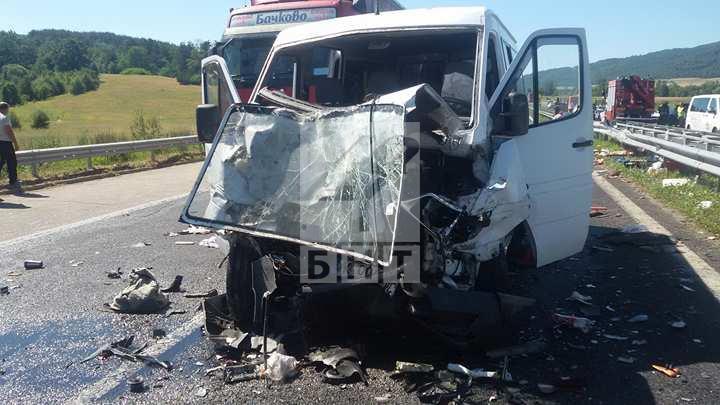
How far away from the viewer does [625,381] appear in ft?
12.7

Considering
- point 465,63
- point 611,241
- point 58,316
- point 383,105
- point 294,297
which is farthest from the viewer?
point 611,241

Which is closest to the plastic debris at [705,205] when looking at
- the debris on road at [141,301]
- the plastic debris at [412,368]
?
the plastic debris at [412,368]

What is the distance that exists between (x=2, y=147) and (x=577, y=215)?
1145 cm

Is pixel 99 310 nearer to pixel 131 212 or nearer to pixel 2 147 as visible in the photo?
pixel 131 212

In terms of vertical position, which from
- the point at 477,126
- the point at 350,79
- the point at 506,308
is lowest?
the point at 506,308

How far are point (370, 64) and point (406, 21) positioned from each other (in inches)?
42.0

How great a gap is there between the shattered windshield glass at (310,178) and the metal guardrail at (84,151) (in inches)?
450

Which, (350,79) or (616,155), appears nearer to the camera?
(350,79)

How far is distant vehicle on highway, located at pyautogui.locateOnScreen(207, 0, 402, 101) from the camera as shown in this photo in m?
12.8

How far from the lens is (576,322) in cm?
482

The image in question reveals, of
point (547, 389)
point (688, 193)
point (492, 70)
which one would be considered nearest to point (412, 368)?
point (547, 389)

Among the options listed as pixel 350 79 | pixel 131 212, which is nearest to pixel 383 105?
pixel 350 79

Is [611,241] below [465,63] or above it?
below

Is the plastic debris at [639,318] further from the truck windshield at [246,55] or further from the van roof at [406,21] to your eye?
the truck windshield at [246,55]
